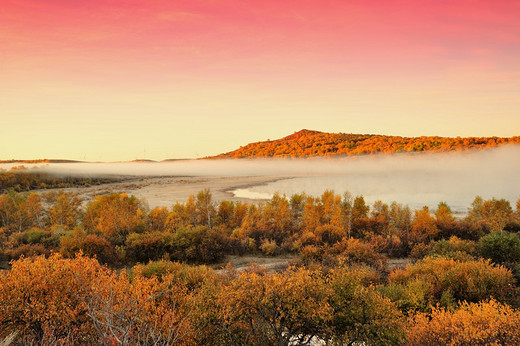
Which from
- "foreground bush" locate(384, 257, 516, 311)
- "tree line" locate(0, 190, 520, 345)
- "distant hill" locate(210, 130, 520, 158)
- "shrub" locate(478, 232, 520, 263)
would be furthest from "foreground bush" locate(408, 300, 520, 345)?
"distant hill" locate(210, 130, 520, 158)

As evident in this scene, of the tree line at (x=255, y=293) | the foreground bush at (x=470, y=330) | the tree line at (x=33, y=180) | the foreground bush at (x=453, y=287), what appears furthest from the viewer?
the tree line at (x=33, y=180)

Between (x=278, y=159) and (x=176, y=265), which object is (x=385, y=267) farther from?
(x=278, y=159)

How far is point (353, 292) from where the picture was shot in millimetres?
14867

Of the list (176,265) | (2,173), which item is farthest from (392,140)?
(2,173)

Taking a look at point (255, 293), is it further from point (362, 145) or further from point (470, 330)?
point (362, 145)

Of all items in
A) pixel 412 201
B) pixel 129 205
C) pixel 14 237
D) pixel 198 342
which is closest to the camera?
pixel 198 342

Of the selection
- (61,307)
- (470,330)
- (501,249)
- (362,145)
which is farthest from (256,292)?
(362,145)

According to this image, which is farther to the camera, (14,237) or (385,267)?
(14,237)

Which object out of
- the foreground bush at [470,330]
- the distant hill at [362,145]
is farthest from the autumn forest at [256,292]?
the distant hill at [362,145]

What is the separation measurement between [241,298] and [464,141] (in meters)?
184

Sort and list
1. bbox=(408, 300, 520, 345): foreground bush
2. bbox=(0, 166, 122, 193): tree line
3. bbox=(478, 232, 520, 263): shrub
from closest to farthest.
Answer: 1. bbox=(408, 300, 520, 345): foreground bush
2. bbox=(478, 232, 520, 263): shrub
3. bbox=(0, 166, 122, 193): tree line

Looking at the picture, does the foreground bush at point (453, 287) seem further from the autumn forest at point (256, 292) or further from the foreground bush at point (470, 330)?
the foreground bush at point (470, 330)

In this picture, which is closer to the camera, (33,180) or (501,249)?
(501,249)

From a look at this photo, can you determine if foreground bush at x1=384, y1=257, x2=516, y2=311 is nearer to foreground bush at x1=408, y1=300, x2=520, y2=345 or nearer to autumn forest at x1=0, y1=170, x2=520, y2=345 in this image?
autumn forest at x1=0, y1=170, x2=520, y2=345
